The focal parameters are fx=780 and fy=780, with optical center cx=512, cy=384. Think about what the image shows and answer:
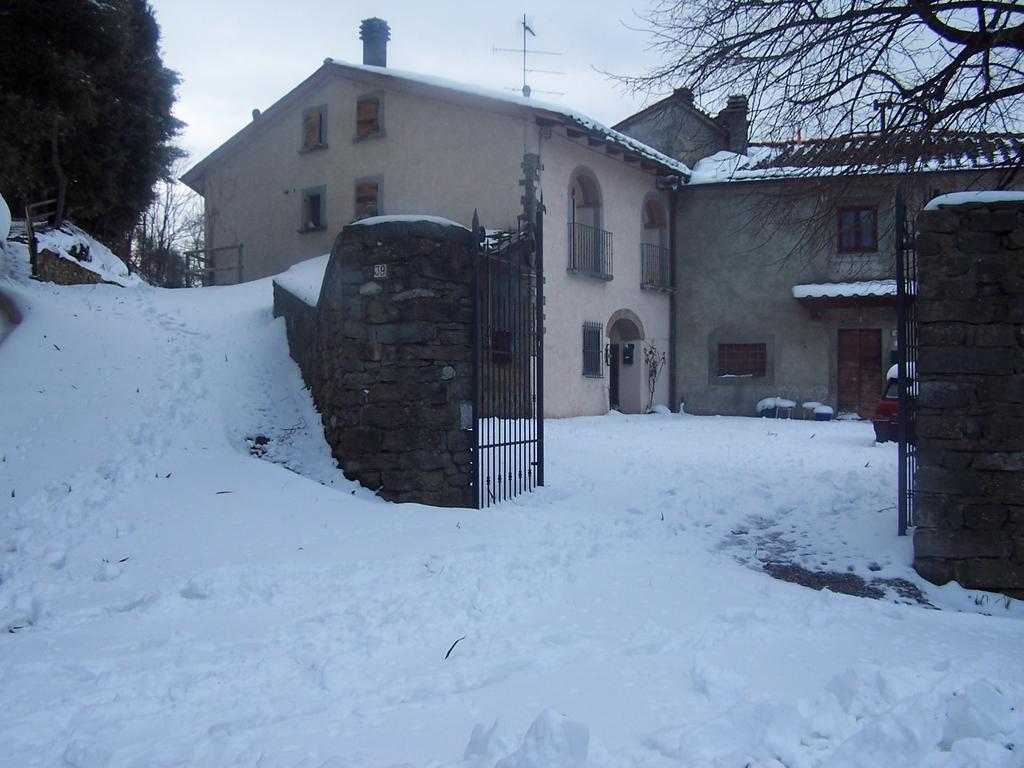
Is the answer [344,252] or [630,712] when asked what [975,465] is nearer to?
[630,712]

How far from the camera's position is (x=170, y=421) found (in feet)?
25.7

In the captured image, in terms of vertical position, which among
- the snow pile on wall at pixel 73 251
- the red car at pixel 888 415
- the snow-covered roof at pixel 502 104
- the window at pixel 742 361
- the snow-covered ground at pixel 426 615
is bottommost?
the snow-covered ground at pixel 426 615

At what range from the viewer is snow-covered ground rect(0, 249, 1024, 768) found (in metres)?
2.97

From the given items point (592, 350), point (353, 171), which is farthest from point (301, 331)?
point (353, 171)

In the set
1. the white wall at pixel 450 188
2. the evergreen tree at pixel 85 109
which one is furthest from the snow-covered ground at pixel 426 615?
the white wall at pixel 450 188

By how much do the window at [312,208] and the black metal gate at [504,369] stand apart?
11.4 m

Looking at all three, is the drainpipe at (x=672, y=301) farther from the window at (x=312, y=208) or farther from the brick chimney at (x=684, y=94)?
the brick chimney at (x=684, y=94)

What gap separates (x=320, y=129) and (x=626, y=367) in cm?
920

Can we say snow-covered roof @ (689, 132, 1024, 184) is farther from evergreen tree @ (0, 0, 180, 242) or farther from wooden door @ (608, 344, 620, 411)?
wooden door @ (608, 344, 620, 411)

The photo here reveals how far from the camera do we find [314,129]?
1848 cm

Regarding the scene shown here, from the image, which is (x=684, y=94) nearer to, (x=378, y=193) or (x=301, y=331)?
(x=301, y=331)

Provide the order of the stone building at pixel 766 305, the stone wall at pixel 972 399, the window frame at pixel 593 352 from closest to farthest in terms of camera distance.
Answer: the stone wall at pixel 972 399 → the window frame at pixel 593 352 → the stone building at pixel 766 305

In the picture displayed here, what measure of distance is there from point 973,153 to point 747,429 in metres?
8.79

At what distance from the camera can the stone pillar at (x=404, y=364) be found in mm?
6684
